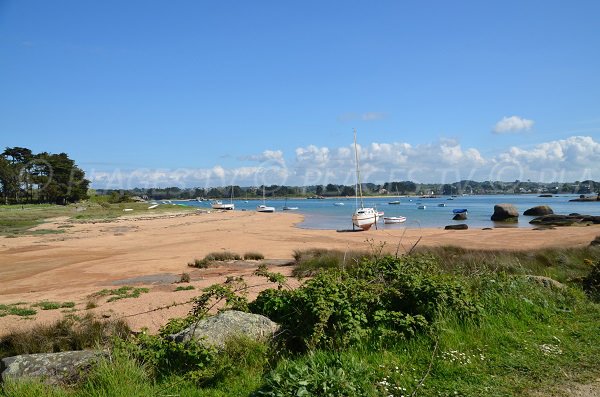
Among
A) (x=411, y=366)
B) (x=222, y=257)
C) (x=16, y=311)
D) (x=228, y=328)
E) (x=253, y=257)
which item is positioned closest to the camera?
(x=411, y=366)

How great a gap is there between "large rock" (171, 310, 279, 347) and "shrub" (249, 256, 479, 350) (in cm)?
30

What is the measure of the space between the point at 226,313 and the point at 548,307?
4.93 metres

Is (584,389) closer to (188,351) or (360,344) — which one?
(360,344)

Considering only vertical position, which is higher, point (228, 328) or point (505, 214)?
point (228, 328)

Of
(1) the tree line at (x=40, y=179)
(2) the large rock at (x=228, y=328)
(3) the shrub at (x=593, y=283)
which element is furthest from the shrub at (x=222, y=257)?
(1) the tree line at (x=40, y=179)

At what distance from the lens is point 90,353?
5.59m

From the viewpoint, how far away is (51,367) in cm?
541

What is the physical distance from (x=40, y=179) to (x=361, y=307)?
8884cm

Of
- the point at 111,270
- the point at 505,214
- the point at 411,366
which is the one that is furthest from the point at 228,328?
the point at 505,214

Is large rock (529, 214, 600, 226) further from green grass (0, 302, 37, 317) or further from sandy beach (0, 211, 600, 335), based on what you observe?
green grass (0, 302, 37, 317)

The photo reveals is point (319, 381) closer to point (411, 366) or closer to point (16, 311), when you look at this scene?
point (411, 366)

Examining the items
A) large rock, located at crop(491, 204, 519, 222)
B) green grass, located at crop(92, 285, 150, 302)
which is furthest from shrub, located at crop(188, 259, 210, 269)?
large rock, located at crop(491, 204, 519, 222)

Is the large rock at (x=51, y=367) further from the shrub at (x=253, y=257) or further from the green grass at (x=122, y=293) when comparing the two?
the shrub at (x=253, y=257)

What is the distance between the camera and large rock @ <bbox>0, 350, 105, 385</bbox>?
16.5 ft
